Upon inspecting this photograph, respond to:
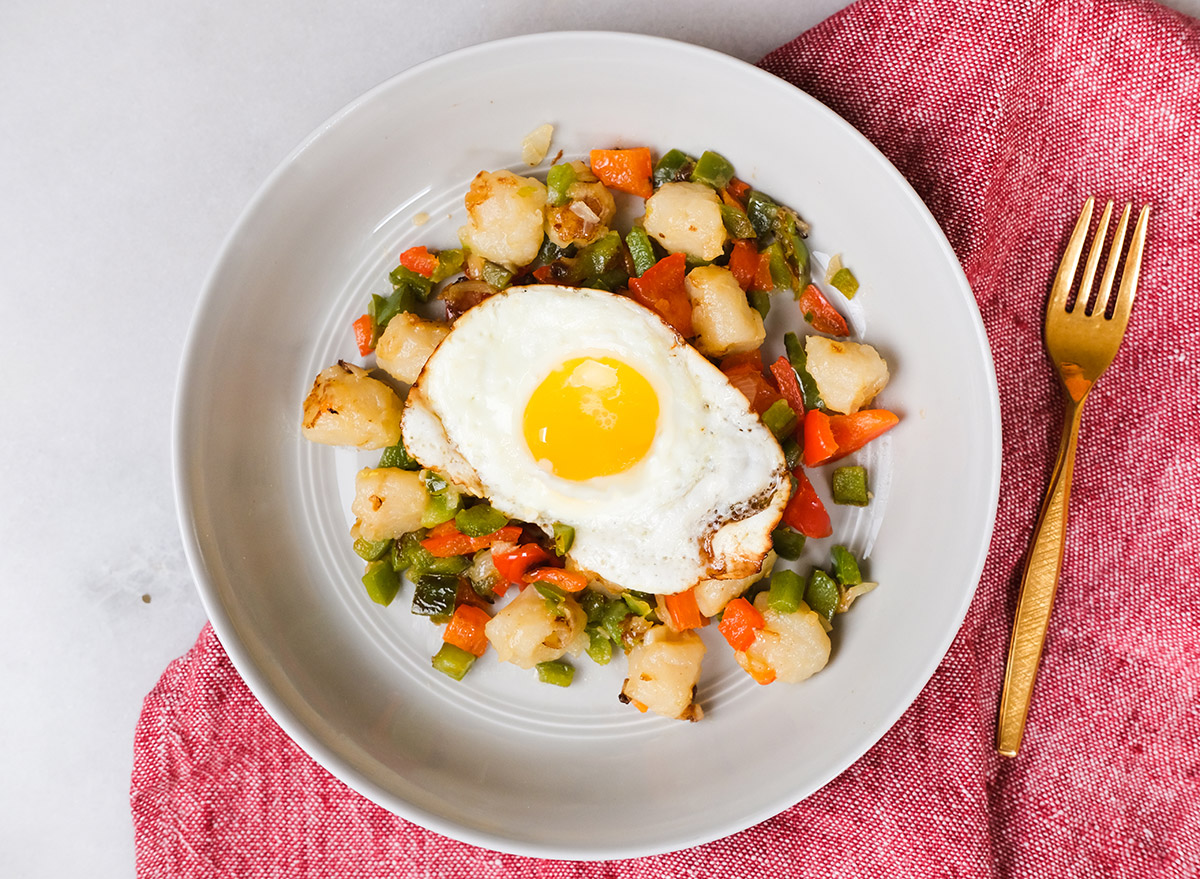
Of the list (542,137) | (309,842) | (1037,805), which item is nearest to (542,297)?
(542,137)

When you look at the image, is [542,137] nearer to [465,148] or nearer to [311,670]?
[465,148]

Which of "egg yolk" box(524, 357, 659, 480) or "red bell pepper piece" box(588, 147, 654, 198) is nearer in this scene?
"egg yolk" box(524, 357, 659, 480)

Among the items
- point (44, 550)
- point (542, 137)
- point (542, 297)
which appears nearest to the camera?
point (542, 297)

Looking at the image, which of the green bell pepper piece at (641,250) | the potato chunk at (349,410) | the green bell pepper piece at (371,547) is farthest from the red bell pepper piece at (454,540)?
the green bell pepper piece at (641,250)

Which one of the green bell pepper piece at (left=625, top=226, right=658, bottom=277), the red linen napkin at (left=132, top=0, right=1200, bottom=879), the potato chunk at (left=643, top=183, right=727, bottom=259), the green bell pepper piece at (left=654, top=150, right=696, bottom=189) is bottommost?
the red linen napkin at (left=132, top=0, right=1200, bottom=879)

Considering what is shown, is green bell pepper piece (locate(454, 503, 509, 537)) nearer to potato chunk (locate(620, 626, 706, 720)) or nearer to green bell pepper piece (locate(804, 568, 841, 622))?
potato chunk (locate(620, 626, 706, 720))

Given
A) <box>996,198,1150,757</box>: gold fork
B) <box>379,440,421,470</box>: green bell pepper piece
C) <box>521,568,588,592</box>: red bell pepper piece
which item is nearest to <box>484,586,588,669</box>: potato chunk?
<box>521,568,588,592</box>: red bell pepper piece

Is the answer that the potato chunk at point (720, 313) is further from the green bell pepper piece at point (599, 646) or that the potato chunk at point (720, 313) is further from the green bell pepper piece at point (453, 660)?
the green bell pepper piece at point (453, 660)
